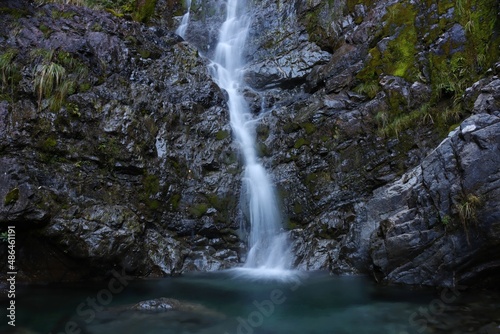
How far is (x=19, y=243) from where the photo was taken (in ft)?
24.7

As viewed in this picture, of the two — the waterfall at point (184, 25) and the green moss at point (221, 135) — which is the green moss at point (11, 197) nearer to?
the green moss at point (221, 135)

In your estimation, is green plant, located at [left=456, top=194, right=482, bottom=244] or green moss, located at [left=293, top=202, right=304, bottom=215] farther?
green moss, located at [left=293, top=202, right=304, bottom=215]

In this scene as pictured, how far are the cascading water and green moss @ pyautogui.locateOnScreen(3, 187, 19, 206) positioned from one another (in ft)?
18.2

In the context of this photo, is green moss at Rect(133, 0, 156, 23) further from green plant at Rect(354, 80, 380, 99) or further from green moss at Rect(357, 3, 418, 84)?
green plant at Rect(354, 80, 380, 99)

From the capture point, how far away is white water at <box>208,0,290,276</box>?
30.9ft

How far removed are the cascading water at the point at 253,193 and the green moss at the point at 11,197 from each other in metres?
5.56

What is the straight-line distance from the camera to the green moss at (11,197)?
7252 mm

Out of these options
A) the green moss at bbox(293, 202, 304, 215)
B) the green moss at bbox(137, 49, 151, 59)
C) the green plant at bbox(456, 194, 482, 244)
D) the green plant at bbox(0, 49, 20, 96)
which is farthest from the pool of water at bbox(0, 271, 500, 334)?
the green moss at bbox(137, 49, 151, 59)

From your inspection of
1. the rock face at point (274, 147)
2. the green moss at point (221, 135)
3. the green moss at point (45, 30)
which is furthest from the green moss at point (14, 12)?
the green moss at point (221, 135)

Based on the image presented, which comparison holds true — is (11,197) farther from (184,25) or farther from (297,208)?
(184,25)

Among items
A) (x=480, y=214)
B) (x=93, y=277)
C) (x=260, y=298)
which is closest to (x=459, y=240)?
(x=480, y=214)

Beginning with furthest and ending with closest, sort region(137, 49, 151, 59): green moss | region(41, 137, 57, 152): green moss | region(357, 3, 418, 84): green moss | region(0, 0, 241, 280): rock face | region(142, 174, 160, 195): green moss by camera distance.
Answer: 1. region(137, 49, 151, 59): green moss
2. region(357, 3, 418, 84): green moss
3. region(142, 174, 160, 195): green moss
4. region(41, 137, 57, 152): green moss
5. region(0, 0, 241, 280): rock face

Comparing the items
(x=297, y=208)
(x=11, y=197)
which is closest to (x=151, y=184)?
(x=11, y=197)

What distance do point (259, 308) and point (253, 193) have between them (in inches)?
168
